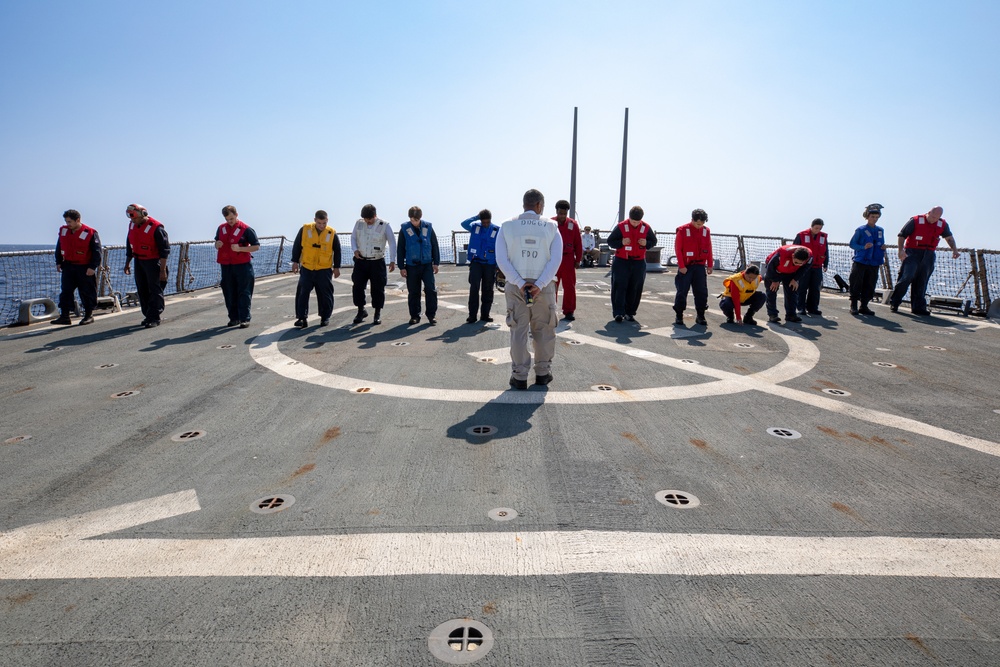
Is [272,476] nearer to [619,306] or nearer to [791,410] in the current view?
[791,410]

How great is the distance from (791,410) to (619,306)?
4813mm

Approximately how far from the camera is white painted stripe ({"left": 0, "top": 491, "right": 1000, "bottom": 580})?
2600mm

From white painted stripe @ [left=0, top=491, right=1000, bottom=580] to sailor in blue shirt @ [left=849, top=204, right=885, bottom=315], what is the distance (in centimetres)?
940

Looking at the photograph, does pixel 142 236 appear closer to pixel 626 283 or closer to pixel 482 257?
pixel 482 257

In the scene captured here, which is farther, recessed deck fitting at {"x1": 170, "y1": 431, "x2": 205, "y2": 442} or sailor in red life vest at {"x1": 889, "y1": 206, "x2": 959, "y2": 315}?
sailor in red life vest at {"x1": 889, "y1": 206, "x2": 959, "y2": 315}

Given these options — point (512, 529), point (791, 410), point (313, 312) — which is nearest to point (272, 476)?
point (512, 529)

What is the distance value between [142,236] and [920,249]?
14.1 m

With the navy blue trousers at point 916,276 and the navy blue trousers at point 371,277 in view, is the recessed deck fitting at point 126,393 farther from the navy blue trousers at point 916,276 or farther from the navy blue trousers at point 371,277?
the navy blue trousers at point 916,276

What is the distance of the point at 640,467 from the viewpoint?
3.77 meters

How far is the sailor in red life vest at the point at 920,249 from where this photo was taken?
10.4 m

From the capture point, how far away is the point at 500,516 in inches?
122

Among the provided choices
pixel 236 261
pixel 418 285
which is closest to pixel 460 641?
pixel 418 285

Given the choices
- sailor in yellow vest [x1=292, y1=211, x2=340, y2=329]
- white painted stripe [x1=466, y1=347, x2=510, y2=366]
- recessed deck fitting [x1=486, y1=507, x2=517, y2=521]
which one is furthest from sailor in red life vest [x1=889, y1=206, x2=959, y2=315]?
recessed deck fitting [x1=486, y1=507, x2=517, y2=521]

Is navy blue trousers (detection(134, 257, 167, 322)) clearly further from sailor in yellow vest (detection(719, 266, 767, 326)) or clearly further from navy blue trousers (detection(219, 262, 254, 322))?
sailor in yellow vest (detection(719, 266, 767, 326))
